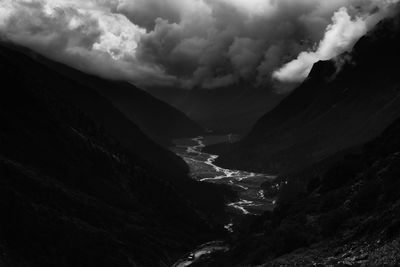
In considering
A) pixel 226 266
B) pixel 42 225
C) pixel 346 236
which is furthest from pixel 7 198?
pixel 346 236

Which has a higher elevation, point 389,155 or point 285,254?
point 389,155

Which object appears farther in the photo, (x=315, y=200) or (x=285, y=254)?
(x=315, y=200)

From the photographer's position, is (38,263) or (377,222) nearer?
(377,222)

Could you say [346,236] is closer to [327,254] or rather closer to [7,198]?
[327,254]

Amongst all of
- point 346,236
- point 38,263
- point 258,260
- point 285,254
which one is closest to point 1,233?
point 38,263

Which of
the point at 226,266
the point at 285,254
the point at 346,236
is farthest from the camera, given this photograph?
the point at 226,266

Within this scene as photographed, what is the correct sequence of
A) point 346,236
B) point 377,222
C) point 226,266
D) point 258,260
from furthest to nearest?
point 226,266 < point 258,260 < point 346,236 < point 377,222

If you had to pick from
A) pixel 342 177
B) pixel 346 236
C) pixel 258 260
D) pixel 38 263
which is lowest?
pixel 38 263

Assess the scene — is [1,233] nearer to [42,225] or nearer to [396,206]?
[42,225]

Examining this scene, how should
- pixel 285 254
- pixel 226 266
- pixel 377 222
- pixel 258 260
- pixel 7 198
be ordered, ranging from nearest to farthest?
pixel 377 222
pixel 285 254
pixel 258 260
pixel 226 266
pixel 7 198
